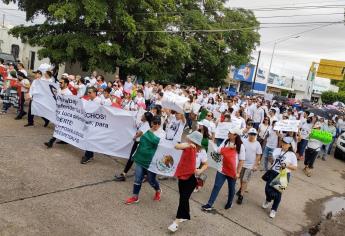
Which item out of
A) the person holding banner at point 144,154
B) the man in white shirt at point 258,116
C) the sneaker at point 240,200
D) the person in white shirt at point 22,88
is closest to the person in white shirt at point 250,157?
the sneaker at point 240,200

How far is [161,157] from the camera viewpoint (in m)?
6.57

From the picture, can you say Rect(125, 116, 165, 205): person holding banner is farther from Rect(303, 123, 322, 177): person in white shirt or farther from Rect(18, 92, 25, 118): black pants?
Rect(303, 123, 322, 177): person in white shirt

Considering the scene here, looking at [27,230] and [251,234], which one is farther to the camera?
[251,234]

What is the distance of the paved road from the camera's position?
17.3 feet

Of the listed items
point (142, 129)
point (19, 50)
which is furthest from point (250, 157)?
point (19, 50)

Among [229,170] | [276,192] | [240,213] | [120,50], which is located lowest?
[240,213]

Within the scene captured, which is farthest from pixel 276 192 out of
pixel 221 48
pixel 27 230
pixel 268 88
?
pixel 268 88

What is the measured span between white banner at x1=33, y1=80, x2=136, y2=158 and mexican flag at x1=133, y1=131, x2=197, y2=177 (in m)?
1.74

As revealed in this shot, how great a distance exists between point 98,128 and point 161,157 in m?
2.39

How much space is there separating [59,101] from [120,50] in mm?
12887

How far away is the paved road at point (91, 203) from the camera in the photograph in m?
5.28

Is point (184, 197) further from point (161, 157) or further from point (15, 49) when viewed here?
point (15, 49)

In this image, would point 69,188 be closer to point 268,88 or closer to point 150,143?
point 150,143

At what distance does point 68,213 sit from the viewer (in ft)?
18.2
